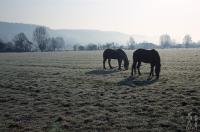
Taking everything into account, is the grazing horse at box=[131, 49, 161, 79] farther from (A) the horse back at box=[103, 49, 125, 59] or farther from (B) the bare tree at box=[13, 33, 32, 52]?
(B) the bare tree at box=[13, 33, 32, 52]

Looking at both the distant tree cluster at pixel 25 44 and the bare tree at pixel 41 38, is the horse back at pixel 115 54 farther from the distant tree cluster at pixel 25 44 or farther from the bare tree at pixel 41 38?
the bare tree at pixel 41 38

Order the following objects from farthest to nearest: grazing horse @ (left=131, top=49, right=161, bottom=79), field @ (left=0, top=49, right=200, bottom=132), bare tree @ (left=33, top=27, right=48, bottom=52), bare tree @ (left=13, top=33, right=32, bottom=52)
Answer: bare tree @ (left=33, top=27, right=48, bottom=52)
bare tree @ (left=13, top=33, right=32, bottom=52)
grazing horse @ (left=131, top=49, right=161, bottom=79)
field @ (left=0, top=49, right=200, bottom=132)

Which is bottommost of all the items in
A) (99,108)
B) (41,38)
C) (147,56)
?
(99,108)

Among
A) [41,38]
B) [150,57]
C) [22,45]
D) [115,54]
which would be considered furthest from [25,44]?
[150,57]

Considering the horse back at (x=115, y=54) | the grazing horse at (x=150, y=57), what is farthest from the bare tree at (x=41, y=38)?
the grazing horse at (x=150, y=57)

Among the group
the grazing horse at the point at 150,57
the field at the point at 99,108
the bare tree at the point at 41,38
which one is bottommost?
the field at the point at 99,108

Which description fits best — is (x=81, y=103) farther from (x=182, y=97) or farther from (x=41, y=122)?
(x=182, y=97)

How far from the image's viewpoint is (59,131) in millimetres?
9984

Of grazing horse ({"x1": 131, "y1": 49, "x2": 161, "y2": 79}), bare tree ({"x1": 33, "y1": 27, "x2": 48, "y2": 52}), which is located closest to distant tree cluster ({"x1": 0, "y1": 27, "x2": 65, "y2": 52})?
bare tree ({"x1": 33, "y1": 27, "x2": 48, "y2": 52})

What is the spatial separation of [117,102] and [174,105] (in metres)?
2.63

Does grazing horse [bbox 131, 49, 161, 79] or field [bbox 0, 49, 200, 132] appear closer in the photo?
field [bbox 0, 49, 200, 132]

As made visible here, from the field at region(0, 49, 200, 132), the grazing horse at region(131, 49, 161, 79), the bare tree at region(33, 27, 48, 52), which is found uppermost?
the bare tree at region(33, 27, 48, 52)

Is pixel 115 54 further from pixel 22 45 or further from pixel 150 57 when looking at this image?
pixel 22 45

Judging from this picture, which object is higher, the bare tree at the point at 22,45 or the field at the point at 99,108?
the bare tree at the point at 22,45
